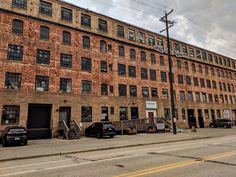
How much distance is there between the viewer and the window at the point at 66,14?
27.3 m

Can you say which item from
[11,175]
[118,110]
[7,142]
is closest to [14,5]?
[7,142]

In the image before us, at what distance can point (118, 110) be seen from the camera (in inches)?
1157

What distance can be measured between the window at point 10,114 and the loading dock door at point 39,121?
1743 millimetres

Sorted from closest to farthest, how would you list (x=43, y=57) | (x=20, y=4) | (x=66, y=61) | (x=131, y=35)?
(x=20, y=4), (x=43, y=57), (x=66, y=61), (x=131, y=35)

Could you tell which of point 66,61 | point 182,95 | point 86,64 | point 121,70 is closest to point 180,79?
point 182,95

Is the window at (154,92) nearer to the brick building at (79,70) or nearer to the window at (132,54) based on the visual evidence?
the brick building at (79,70)

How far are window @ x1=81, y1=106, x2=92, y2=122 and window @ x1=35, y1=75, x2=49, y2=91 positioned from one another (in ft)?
17.2

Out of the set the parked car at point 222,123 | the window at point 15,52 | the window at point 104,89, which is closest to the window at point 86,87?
the window at point 104,89

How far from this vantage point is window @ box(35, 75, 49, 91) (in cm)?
2352

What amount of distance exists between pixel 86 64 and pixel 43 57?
578cm

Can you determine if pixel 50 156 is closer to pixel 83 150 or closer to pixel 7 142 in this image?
pixel 83 150

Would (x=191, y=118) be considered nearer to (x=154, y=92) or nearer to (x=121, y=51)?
(x=154, y=92)

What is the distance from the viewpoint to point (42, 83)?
941 inches

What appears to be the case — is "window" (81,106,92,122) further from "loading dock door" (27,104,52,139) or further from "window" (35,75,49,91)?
"window" (35,75,49,91)
